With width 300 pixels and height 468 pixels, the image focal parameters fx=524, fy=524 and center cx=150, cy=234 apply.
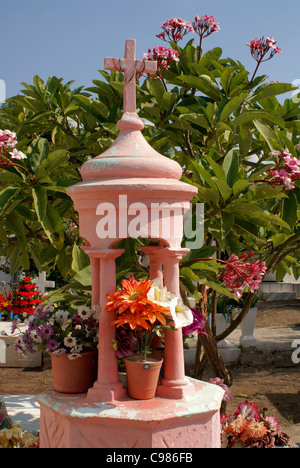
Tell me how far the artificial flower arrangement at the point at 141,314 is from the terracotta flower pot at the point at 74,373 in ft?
0.79

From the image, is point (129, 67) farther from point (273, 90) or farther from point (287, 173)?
point (273, 90)

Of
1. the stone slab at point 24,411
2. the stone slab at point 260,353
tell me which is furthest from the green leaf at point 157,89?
the stone slab at point 260,353

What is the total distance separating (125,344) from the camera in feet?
8.36

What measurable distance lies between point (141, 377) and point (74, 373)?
1.24 ft

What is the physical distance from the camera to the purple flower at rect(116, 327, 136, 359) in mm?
2535

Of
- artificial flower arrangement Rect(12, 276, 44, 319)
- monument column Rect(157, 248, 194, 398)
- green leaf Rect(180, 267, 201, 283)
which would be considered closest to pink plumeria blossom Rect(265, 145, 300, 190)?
green leaf Rect(180, 267, 201, 283)

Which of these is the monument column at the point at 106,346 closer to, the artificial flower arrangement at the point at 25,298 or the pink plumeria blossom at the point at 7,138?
the pink plumeria blossom at the point at 7,138

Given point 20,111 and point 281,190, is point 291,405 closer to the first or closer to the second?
point 281,190

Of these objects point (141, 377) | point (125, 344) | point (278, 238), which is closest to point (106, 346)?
point (125, 344)

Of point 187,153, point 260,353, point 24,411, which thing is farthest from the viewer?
point 260,353

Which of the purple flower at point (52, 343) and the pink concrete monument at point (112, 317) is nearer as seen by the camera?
the pink concrete monument at point (112, 317)

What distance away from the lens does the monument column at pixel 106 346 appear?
254cm

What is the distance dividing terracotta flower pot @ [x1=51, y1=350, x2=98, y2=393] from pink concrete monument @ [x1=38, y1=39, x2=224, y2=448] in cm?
6

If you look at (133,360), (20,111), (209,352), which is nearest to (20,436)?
(133,360)
